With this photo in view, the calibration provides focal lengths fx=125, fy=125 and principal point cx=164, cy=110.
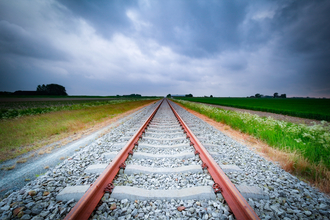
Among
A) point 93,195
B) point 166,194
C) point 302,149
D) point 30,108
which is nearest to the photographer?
point 93,195

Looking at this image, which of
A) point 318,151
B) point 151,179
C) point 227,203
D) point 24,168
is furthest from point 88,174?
point 318,151

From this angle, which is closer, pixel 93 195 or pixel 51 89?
pixel 93 195

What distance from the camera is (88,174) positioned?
2680 millimetres

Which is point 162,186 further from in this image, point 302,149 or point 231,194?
point 302,149

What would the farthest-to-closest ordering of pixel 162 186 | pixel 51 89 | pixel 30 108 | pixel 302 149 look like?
1. pixel 51 89
2. pixel 30 108
3. pixel 302 149
4. pixel 162 186

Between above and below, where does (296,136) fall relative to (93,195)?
above

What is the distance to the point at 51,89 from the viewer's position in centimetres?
8112

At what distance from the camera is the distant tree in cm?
7850

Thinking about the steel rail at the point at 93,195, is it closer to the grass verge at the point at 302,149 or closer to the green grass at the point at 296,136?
the grass verge at the point at 302,149

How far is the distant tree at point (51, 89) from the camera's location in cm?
7850

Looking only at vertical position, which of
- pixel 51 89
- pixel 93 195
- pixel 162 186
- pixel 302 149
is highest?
pixel 51 89

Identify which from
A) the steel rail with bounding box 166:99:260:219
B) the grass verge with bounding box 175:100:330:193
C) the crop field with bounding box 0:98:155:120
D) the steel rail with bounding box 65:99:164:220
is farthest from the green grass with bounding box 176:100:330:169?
the crop field with bounding box 0:98:155:120

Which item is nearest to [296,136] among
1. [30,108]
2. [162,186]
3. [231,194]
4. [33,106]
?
[231,194]

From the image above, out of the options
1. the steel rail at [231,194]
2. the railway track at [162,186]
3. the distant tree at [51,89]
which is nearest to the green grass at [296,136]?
the steel rail at [231,194]
